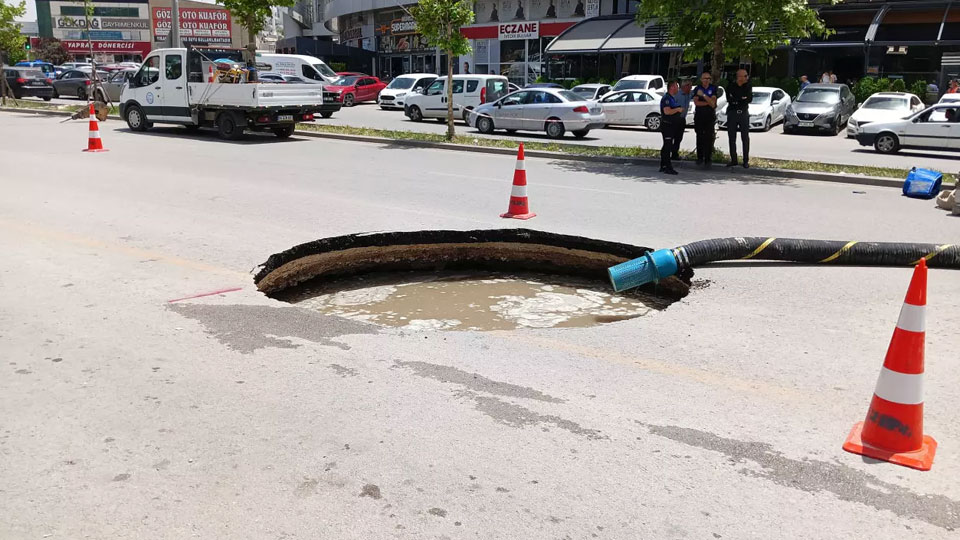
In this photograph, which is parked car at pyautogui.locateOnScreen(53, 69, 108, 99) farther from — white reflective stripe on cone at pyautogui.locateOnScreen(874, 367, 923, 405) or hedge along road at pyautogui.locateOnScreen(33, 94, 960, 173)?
white reflective stripe on cone at pyautogui.locateOnScreen(874, 367, 923, 405)

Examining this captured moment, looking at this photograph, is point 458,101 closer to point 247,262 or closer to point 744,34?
point 744,34

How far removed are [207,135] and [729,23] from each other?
13245 millimetres

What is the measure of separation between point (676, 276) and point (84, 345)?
186 inches

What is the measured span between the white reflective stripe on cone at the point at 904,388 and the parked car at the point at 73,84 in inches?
1648

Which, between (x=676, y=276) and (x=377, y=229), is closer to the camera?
(x=676, y=276)

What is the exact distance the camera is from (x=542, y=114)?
74.5ft

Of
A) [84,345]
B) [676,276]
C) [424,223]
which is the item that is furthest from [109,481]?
[424,223]

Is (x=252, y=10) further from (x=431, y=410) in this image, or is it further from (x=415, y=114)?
(x=431, y=410)

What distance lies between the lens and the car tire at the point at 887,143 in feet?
65.2

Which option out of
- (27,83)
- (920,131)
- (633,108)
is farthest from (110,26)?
(920,131)

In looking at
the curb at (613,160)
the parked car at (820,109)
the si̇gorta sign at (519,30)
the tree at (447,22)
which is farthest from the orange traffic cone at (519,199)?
the si̇gorta sign at (519,30)

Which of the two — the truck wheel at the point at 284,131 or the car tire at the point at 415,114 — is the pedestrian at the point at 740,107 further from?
the car tire at the point at 415,114

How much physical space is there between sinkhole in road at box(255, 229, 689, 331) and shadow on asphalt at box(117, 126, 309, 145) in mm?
11886

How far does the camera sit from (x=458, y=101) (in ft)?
90.6
